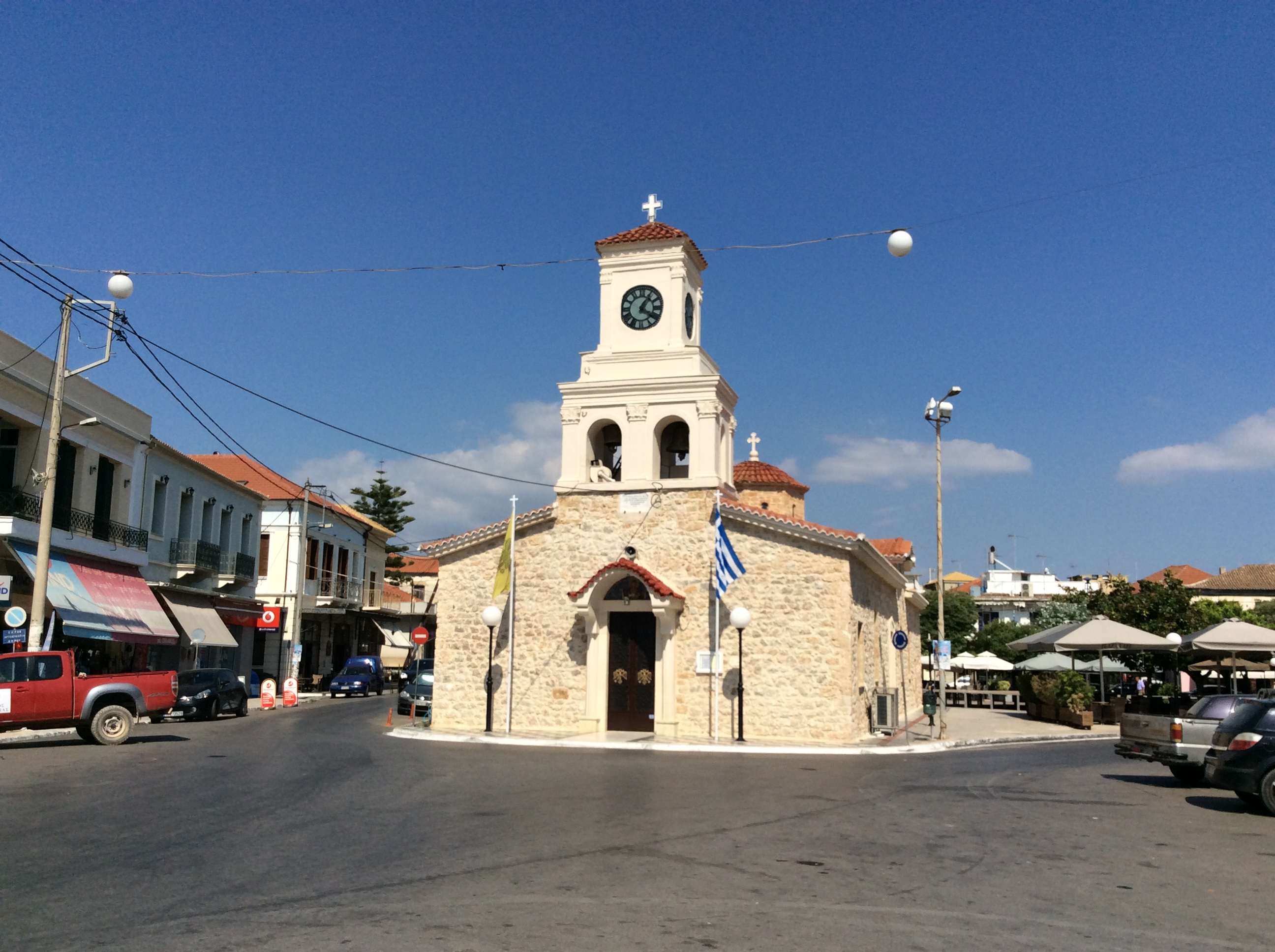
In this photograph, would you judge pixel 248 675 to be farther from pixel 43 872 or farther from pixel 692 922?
pixel 692 922

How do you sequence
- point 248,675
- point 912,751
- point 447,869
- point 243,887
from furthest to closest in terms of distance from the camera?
point 248,675, point 912,751, point 447,869, point 243,887

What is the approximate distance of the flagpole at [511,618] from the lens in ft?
82.3

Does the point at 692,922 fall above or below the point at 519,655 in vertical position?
below

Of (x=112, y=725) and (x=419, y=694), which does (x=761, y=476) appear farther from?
(x=112, y=725)

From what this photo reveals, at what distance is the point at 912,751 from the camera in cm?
2239

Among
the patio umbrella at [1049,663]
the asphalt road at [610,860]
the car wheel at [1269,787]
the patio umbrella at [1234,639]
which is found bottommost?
the asphalt road at [610,860]

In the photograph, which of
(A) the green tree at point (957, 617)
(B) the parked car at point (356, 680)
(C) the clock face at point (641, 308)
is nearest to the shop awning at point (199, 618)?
(B) the parked car at point (356, 680)

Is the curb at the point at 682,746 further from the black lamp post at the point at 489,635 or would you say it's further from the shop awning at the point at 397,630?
the shop awning at the point at 397,630

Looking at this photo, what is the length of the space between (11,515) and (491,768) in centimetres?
1591

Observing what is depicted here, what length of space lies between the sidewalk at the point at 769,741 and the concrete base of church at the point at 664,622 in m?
0.48

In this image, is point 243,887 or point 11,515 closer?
point 243,887

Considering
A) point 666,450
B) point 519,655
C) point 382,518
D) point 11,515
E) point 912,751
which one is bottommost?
point 912,751

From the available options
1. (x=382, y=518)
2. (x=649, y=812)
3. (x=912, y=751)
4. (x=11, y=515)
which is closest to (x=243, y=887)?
(x=649, y=812)

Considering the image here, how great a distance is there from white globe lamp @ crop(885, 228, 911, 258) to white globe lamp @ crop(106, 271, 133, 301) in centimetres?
1421
